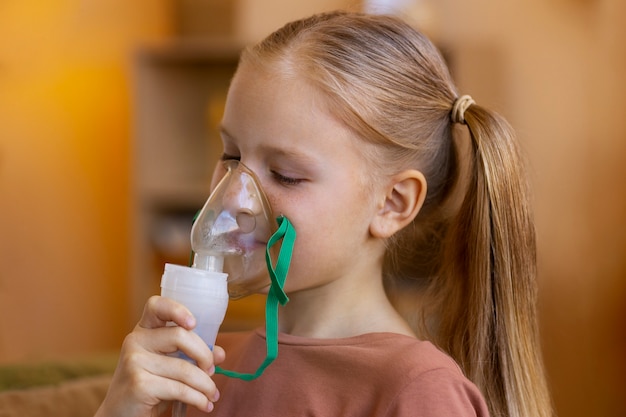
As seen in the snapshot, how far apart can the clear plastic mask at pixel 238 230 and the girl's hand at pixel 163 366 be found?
0.13 meters

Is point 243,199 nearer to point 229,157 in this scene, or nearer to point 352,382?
point 229,157

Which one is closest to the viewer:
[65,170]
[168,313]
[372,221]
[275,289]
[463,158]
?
[168,313]

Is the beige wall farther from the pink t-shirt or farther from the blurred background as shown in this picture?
the pink t-shirt

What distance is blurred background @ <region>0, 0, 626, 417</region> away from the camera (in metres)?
3.35

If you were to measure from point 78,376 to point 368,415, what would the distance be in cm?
69

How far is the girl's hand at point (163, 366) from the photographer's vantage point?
1.07 meters

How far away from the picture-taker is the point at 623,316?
3.37 meters

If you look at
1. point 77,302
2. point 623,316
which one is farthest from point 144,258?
point 623,316

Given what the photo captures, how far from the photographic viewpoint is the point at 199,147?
380 cm

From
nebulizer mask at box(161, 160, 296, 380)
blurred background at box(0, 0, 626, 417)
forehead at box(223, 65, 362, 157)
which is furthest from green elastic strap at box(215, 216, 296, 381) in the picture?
blurred background at box(0, 0, 626, 417)

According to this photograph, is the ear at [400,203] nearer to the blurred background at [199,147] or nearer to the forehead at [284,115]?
the forehead at [284,115]

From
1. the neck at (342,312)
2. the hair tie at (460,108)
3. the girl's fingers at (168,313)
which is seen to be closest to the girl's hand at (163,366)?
the girl's fingers at (168,313)

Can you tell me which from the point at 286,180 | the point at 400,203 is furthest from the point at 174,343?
the point at 400,203

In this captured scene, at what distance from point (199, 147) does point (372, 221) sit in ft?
8.45
